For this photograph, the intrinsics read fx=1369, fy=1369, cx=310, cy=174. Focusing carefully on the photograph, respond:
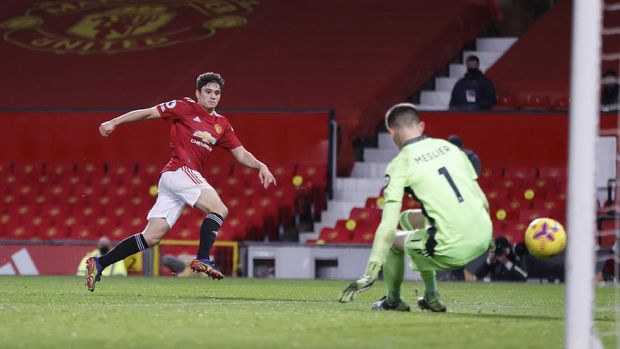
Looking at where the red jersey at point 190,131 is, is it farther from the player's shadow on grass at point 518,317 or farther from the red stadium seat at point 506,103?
the red stadium seat at point 506,103

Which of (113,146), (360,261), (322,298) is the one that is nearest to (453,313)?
(322,298)

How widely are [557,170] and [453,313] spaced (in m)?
11.3

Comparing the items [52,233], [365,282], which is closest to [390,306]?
[365,282]

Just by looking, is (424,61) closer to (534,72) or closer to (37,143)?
(534,72)

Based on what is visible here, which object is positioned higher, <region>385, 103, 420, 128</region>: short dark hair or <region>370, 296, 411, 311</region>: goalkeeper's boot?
<region>385, 103, 420, 128</region>: short dark hair

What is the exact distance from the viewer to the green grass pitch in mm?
6438

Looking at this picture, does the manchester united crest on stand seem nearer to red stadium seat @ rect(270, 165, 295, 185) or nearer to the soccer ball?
red stadium seat @ rect(270, 165, 295, 185)

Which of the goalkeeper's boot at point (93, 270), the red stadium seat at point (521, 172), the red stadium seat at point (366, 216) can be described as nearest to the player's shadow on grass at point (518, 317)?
the goalkeeper's boot at point (93, 270)

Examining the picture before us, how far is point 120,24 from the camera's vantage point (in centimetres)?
2514

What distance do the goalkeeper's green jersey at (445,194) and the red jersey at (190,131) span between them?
3.09 m

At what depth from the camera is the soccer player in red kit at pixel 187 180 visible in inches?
426

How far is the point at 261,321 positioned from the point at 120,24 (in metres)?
18.2

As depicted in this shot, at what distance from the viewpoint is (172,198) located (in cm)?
1099

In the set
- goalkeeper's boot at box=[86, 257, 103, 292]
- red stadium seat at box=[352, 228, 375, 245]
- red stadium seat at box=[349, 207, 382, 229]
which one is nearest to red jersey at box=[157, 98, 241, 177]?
goalkeeper's boot at box=[86, 257, 103, 292]
